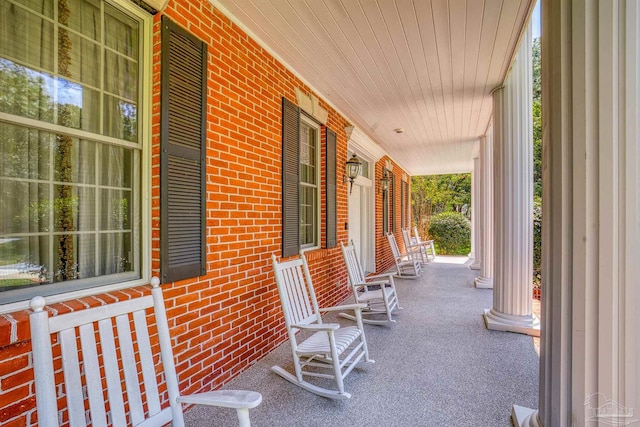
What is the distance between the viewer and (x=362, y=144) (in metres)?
5.84

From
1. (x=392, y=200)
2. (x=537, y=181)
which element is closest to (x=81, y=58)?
(x=392, y=200)

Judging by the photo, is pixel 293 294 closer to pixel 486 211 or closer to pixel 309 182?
pixel 309 182

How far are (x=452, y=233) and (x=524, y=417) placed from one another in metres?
11.7

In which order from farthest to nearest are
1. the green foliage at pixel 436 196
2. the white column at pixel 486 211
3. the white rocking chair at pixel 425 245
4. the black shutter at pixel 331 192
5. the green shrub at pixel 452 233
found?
the green foliage at pixel 436 196 < the green shrub at pixel 452 233 < the white rocking chair at pixel 425 245 < the white column at pixel 486 211 < the black shutter at pixel 331 192

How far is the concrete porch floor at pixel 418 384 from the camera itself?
2014 mm

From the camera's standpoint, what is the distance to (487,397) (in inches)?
87.7

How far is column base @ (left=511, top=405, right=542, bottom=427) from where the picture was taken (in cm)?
169

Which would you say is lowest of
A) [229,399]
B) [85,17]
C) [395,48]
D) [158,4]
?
[229,399]

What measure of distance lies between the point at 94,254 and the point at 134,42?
1.27 m

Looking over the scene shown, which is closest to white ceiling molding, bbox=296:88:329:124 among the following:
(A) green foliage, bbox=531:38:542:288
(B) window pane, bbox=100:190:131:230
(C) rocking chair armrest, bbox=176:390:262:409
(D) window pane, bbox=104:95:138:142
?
(D) window pane, bbox=104:95:138:142

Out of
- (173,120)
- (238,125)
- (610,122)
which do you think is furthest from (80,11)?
(610,122)

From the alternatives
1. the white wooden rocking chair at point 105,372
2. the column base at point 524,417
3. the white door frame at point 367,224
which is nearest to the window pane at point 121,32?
the white wooden rocking chair at point 105,372

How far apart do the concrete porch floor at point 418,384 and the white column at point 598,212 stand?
98 cm

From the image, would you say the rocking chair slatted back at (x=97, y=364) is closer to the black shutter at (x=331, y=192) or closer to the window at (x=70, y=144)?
the window at (x=70, y=144)
